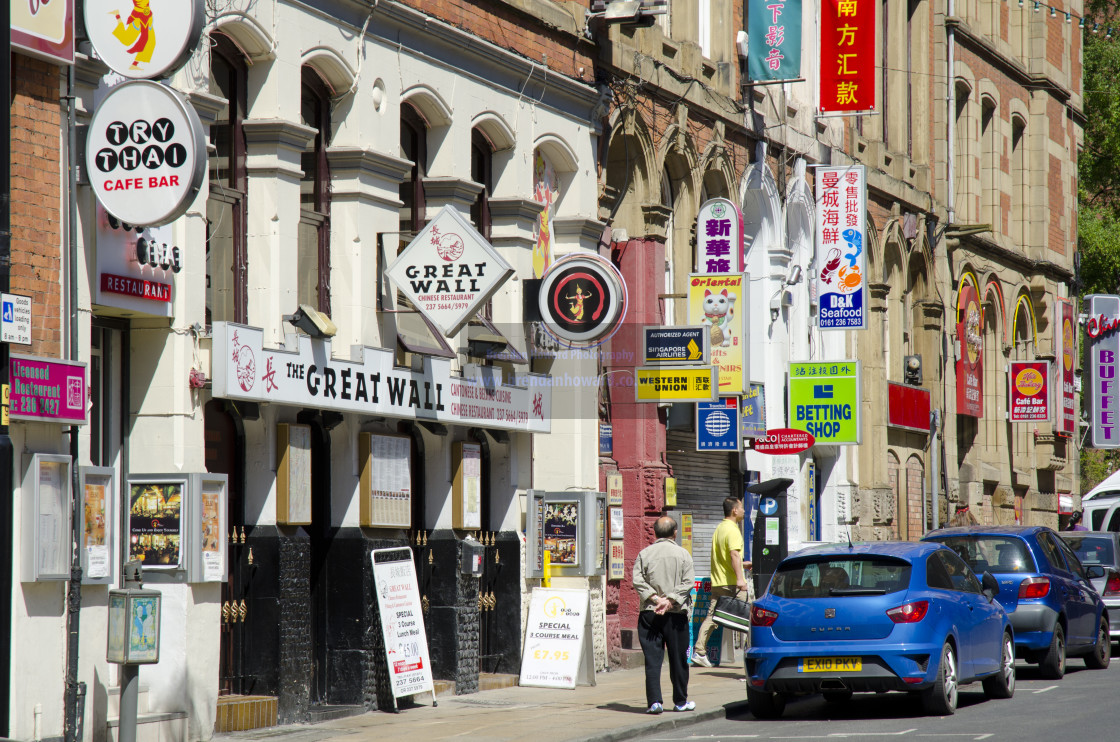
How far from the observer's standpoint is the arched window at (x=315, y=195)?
15406mm

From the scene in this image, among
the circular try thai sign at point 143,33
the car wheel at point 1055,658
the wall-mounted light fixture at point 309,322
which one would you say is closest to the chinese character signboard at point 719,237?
the car wheel at point 1055,658

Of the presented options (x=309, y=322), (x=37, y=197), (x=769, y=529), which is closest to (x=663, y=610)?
(x=309, y=322)

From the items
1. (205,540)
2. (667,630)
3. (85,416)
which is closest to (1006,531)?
(667,630)

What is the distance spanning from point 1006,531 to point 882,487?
12059mm

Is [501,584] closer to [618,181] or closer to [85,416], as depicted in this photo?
[618,181]

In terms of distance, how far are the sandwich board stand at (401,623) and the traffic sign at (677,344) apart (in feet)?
20.0

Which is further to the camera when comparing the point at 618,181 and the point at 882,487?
the point at 882,487

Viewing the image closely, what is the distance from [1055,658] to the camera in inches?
706

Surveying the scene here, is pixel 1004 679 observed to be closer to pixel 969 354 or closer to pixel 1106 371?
pixel 969 354

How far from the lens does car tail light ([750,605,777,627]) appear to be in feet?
47.2

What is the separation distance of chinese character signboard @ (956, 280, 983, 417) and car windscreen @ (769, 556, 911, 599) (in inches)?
832

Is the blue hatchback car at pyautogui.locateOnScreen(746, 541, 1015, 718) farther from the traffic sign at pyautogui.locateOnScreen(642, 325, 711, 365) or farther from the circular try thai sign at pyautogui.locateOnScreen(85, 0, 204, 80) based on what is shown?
the circular try thai sign at pyautogui.locateOnScreen(85, 0, 204, 80)

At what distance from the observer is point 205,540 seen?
12.9 metres

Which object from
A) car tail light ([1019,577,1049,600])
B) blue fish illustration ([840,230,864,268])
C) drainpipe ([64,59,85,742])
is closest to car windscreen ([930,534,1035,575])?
car tail light ([1019,577,1049,600])
